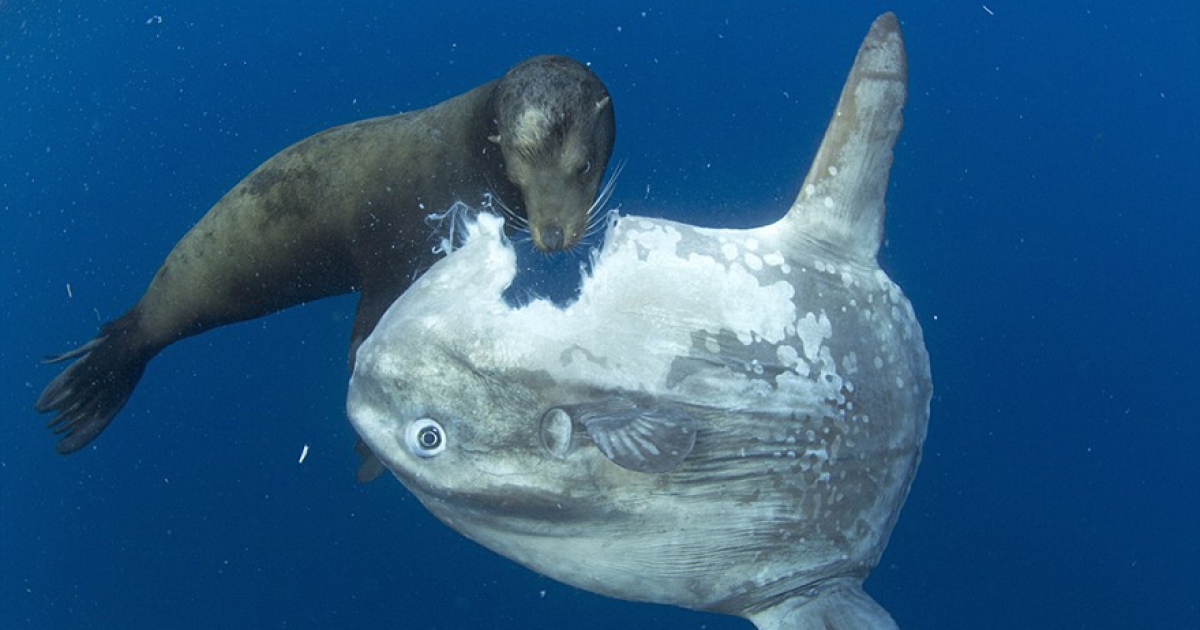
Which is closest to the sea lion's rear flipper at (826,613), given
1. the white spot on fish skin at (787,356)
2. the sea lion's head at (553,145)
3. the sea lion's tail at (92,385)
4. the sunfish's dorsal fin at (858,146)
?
the white spot on fish skin at (787,356)

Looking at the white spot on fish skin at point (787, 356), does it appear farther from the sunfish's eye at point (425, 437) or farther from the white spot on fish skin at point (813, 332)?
the sunfish's eye at point (425, 437)

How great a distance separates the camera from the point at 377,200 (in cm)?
403

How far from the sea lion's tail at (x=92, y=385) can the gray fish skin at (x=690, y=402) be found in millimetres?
2866

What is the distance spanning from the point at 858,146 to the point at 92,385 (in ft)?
14.0

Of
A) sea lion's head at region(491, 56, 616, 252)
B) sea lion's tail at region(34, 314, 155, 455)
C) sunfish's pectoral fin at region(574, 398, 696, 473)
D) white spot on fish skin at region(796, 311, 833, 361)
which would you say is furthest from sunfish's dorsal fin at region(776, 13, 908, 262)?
sea lion's tail at region(34, 314, 155, 455)

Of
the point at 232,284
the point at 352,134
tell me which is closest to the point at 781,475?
the point at 352,134

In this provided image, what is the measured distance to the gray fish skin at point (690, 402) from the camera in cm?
254

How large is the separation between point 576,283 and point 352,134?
80.1 inches

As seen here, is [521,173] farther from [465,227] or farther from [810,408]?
[810,408]

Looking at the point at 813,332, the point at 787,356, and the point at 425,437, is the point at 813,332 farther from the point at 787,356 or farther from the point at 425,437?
the point at 425,437

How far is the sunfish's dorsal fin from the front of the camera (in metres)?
3.31

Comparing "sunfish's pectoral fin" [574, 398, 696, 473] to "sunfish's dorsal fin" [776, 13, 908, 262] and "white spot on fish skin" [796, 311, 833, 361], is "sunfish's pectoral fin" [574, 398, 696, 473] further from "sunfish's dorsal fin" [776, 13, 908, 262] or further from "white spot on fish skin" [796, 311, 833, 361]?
"sunfish's dorsal fin" [776, 13, 908, 262]

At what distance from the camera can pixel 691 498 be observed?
2764mm

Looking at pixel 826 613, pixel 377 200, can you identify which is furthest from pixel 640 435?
pixel 377 200
